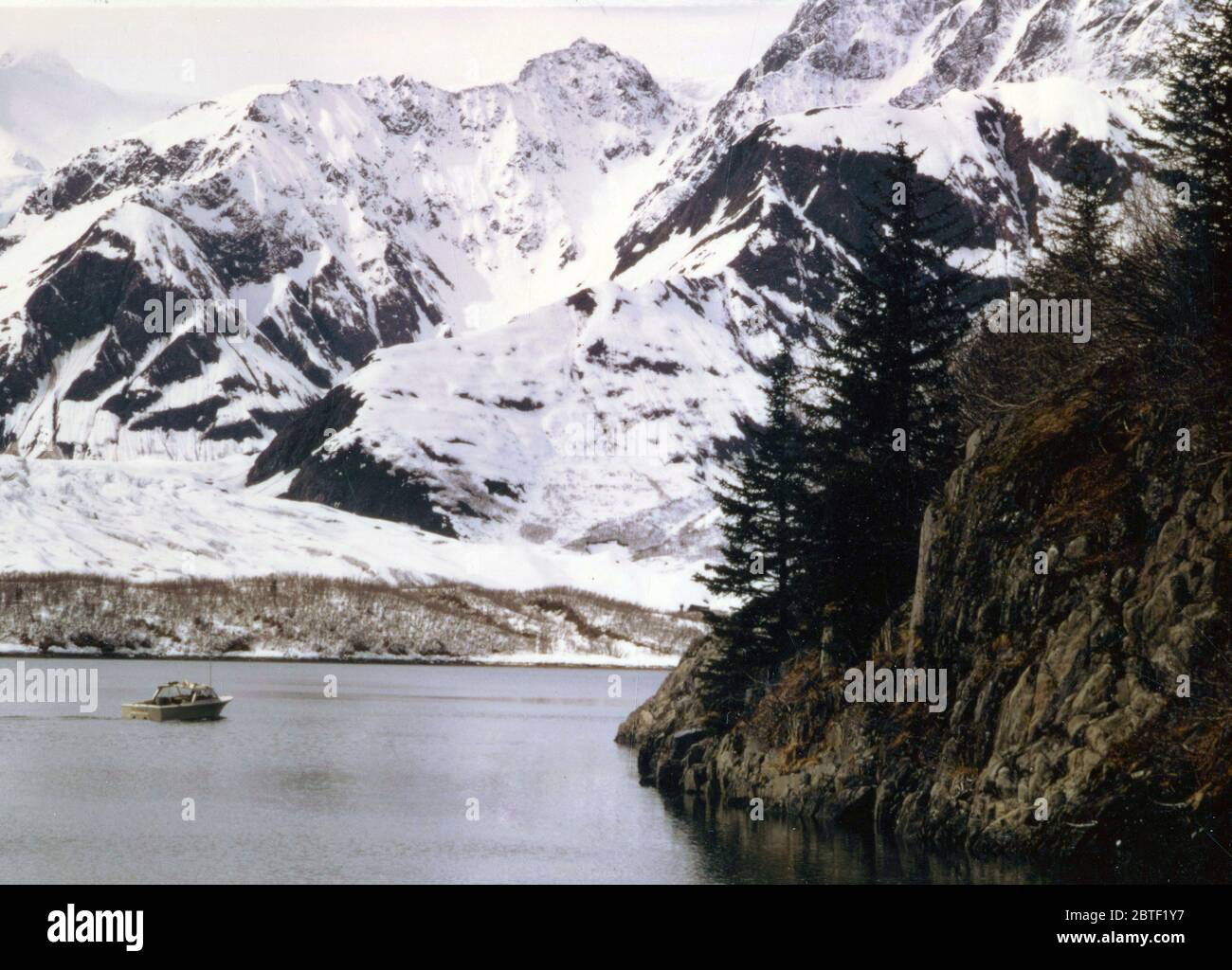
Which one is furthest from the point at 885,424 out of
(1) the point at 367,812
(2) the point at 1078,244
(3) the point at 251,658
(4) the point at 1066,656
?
(3) the point at 251,658

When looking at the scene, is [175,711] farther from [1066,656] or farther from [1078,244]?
[1066,656]

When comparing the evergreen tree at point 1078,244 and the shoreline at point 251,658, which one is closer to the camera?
the evergreen tree at point 1078,244

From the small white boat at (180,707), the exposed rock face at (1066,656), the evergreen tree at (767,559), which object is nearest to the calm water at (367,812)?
the small white boat at (180,707)

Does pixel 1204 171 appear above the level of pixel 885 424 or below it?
above

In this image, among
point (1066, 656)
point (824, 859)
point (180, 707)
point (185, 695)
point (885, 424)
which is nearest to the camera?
point (1066, 656)

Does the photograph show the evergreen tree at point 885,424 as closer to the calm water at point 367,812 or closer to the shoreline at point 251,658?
the calm water at point 367,812

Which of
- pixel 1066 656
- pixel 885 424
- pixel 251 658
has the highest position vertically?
pixel 885 424
